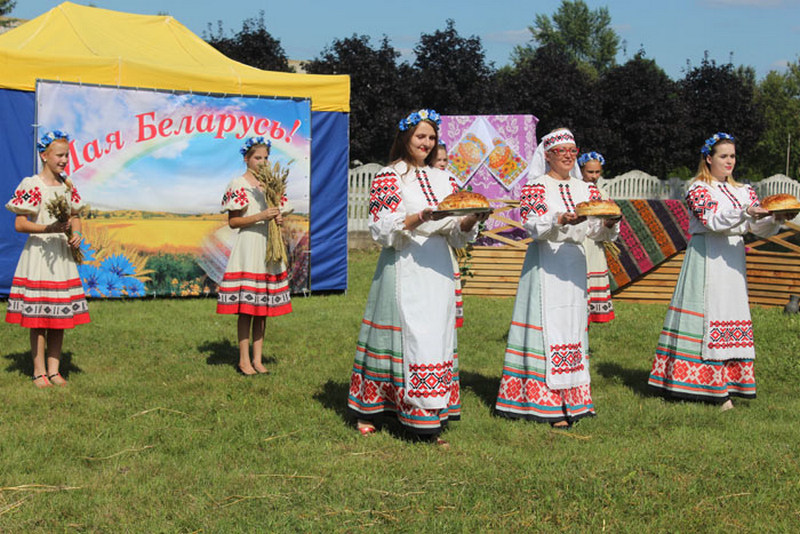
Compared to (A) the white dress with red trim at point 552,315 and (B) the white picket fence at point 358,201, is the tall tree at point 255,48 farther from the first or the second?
(A) the white dress with red trim at point 552,315

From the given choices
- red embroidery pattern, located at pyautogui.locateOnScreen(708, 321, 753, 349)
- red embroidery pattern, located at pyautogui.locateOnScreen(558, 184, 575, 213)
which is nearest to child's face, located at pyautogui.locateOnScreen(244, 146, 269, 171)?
red embroidery pattern, located at pyautogui.locateOnScreen(558, 184, 575, 213)

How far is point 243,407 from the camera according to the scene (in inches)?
244

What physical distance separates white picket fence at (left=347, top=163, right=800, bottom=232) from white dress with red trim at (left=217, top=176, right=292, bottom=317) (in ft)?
20.1

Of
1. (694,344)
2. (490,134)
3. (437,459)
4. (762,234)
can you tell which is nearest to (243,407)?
(437,459)

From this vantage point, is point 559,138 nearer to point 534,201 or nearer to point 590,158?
point 534,201

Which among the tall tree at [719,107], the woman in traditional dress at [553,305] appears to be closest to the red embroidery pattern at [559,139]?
the woman in traditional dress at [553,305]

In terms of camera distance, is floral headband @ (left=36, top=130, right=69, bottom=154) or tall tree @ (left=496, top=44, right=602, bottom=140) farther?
tall tree @ (left=496, top=44, right=602, bottom=140)

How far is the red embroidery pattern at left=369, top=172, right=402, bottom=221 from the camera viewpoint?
512cm

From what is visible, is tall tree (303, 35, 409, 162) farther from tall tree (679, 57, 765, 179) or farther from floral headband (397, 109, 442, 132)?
floral headband (397, 109, 442, 132)

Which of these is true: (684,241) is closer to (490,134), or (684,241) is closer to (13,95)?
(490,134)

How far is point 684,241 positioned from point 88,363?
8.24 metres

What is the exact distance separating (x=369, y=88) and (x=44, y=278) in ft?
68.7

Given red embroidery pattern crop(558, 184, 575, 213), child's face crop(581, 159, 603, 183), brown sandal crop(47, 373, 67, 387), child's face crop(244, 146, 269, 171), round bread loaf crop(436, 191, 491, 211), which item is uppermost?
child's face crop(581, 159, 603, 183)

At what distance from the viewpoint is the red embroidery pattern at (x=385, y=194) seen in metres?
5.12
